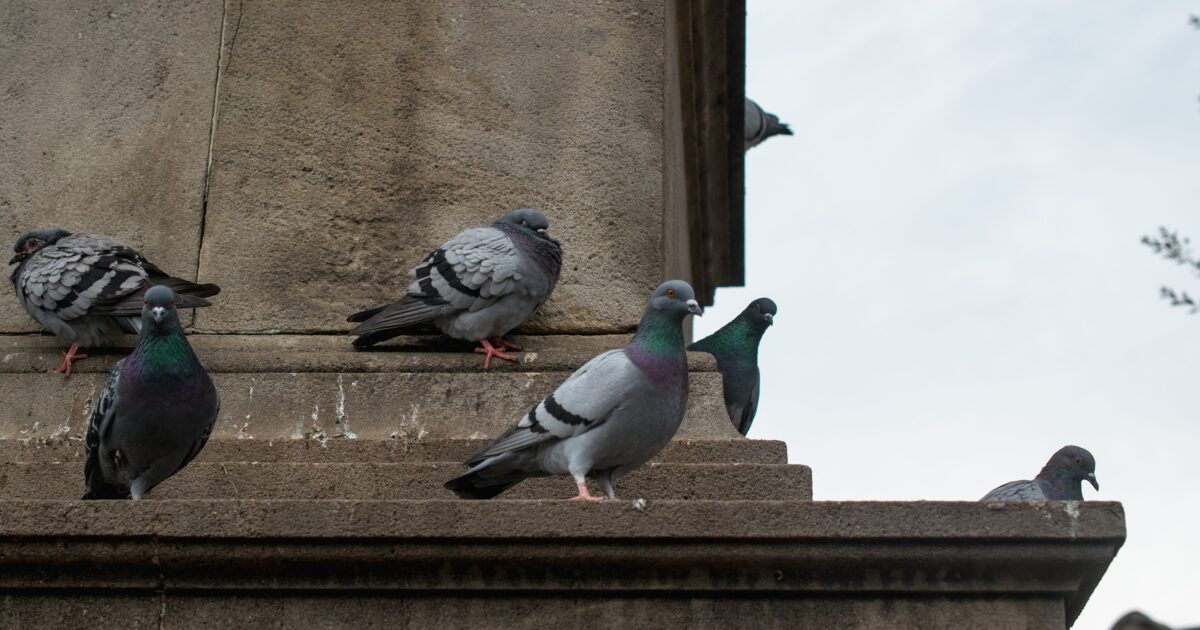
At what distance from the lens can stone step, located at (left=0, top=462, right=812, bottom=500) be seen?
629 cm

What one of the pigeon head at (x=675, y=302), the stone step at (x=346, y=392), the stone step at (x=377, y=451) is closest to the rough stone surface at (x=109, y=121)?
the stone step at (x=346, y=392)

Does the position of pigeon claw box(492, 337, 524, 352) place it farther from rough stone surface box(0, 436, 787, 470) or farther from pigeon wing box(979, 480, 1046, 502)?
pigeon wing box(979, 480, 1046, 502)

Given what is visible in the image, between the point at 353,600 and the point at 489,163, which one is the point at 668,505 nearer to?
the point at 353,600

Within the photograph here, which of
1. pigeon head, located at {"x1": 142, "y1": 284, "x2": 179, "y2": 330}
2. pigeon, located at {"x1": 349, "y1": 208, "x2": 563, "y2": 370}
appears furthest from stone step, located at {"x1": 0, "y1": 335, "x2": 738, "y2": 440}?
pigeon head, located at {"x1": 142, "y1": 284, "x2": 179, "y2": 330}

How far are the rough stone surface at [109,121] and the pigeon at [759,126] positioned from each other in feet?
18.0

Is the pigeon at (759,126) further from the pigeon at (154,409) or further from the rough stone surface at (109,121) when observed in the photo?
the pigeon at (154,409)

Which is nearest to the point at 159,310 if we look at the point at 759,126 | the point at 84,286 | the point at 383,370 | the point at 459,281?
the point at 84,286

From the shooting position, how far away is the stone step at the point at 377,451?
6434 millimetres

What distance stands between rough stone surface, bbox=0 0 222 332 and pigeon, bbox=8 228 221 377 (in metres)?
0.35

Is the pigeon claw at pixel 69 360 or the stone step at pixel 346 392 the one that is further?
the pigeon claw at pixel 69 360

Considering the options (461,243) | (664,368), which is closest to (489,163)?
(461,243)

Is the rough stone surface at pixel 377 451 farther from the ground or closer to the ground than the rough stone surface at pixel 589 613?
farther from the ground

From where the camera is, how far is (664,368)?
237 inches

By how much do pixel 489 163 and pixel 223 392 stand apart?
1485mm
